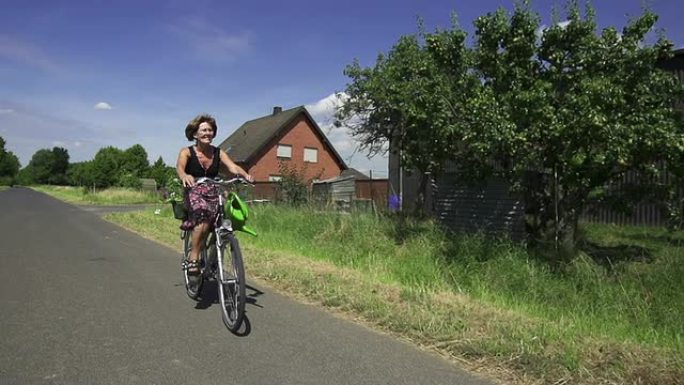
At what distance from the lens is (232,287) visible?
213 inches

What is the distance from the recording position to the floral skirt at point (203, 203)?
5.97 m

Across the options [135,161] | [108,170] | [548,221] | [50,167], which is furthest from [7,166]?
[548,221]

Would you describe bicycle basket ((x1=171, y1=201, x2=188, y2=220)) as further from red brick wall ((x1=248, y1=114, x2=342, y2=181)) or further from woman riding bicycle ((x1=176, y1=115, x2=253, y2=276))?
red brick wall ((x1=248, y1=114, x2=342, y2=181))

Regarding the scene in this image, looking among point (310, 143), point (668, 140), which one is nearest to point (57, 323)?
point (668, 140)

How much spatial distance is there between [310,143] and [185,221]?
1623 inches

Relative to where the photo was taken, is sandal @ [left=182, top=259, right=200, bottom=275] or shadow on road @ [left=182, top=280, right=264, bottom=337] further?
sandal @ [left=182, top=259, right=200, bottom=275]

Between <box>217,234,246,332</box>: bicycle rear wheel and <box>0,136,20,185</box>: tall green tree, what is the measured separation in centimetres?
15127

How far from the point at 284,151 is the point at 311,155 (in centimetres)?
280

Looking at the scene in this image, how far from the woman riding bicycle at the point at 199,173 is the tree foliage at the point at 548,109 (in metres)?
4.36

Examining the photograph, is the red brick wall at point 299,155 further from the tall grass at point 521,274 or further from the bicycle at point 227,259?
the bicycle at point 227,259

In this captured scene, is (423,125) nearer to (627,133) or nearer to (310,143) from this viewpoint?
(627,133)

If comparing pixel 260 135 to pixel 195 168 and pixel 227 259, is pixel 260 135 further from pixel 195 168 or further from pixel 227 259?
pixel 227 259

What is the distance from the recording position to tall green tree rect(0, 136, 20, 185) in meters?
138

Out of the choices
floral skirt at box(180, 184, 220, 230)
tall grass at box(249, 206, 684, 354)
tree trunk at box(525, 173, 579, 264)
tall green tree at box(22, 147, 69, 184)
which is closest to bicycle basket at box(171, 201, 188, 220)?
floral skirt at box(180, 184, 220, 230)
